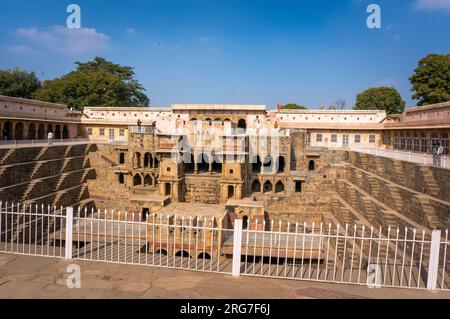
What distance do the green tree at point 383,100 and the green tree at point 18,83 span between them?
165ft

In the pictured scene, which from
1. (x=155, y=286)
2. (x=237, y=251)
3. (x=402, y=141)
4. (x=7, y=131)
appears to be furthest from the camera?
(x=7, y=131)

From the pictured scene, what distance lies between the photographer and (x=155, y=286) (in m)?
6.38

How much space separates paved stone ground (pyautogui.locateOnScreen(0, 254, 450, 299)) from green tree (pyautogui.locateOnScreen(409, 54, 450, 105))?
3630cm

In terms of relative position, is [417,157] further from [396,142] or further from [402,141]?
[396,142]

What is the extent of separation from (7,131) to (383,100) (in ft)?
155

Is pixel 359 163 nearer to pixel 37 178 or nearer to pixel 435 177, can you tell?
pixel 435 177

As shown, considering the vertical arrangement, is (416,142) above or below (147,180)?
above

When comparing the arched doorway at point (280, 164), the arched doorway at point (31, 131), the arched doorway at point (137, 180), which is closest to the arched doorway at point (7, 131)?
the arched doorway at point (31, 131)

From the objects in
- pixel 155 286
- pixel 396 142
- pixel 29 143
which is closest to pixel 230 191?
pixel 29 143

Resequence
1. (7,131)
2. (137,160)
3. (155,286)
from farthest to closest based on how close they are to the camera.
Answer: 1. (7,131)
2. (137,160)
3. (155,286)

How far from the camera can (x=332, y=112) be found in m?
37.8
